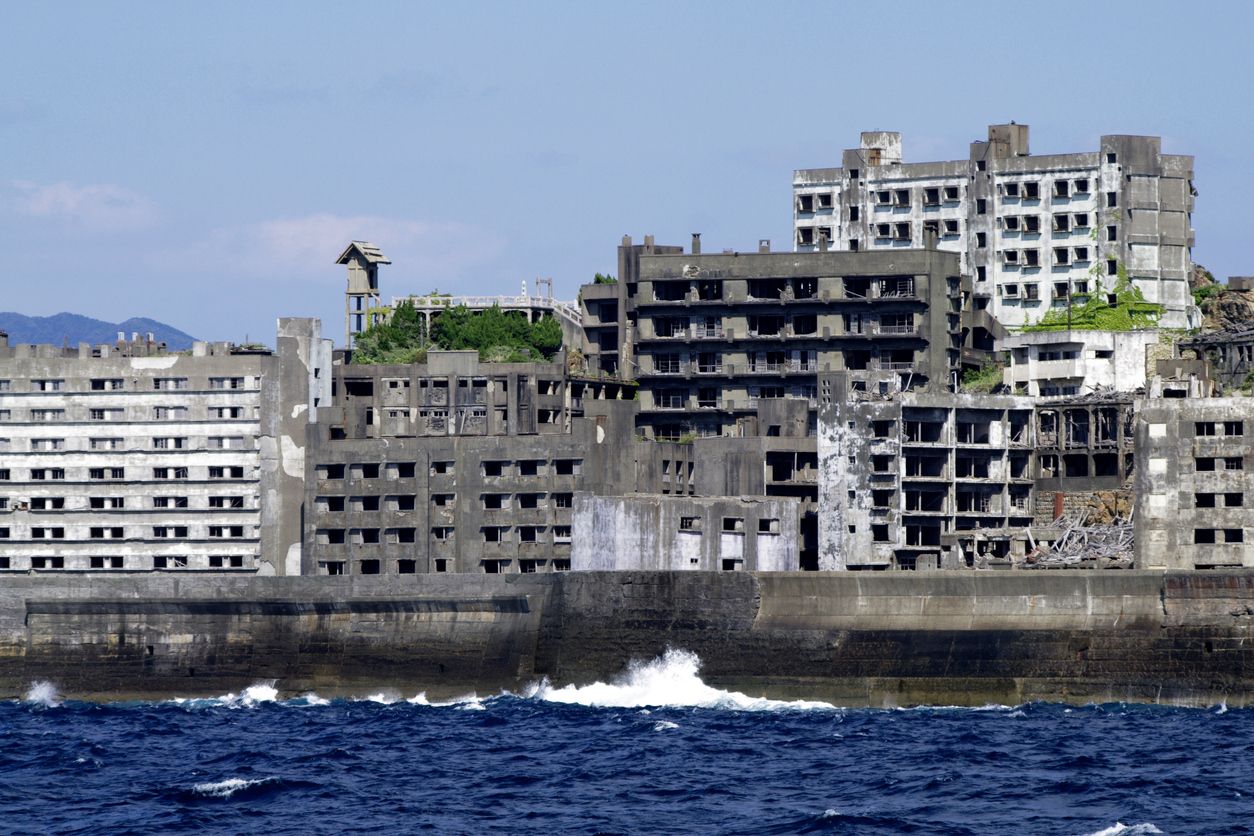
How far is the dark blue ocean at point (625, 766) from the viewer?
88.9 metres

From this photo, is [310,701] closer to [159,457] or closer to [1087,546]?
[159,457]

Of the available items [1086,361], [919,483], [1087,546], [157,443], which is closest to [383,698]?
[157,443]

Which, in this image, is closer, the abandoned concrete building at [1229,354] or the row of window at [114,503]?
the abandoned concrete building at [1229,354]

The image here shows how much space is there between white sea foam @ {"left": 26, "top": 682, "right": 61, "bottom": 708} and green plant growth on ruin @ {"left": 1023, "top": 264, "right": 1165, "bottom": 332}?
62.7 meters

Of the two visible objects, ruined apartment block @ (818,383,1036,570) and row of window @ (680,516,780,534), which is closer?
row of window @ (680,516,780,534)

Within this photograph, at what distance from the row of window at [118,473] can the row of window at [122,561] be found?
14.8 feet

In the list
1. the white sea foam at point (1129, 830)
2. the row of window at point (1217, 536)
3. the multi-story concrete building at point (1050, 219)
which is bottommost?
the white sea foam at point (1129, 830)

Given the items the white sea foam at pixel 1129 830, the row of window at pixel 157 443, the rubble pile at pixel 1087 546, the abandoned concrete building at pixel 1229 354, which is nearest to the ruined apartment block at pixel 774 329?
the abandoned concrete building at pixel 1229 354

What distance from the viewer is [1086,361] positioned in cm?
15012

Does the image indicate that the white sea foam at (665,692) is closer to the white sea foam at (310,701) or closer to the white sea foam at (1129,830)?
the white sea foam at (310,701)

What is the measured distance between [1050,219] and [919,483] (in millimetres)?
33046

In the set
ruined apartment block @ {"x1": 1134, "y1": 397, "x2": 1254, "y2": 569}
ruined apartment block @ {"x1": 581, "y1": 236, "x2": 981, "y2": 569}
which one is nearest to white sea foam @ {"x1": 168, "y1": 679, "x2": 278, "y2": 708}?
ruined apartment block @ {"x1": 581, "y1": 236, "x2": 981, "y2": 569}

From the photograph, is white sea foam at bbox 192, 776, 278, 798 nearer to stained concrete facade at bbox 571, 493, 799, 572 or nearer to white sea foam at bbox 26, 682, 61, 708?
stained concrete facade at bbox 571, 493, 799, 572

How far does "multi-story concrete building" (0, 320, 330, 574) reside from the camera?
485ft
